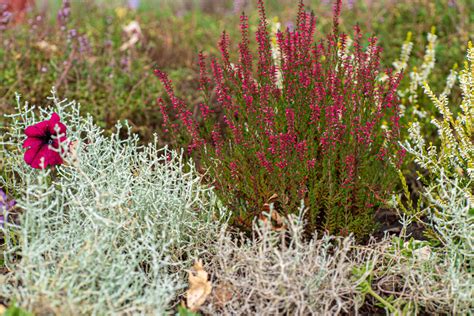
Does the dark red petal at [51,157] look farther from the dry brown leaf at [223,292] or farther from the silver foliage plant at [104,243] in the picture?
the dry brown leaf at [223,292]

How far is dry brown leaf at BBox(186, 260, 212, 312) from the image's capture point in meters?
2.43

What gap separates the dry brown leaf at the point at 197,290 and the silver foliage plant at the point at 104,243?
67 mm

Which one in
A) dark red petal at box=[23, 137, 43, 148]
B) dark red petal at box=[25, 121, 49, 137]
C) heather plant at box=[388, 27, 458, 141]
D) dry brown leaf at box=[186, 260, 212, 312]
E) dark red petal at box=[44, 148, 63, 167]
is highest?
dark red petal at box=[25, 121, 49, 137]

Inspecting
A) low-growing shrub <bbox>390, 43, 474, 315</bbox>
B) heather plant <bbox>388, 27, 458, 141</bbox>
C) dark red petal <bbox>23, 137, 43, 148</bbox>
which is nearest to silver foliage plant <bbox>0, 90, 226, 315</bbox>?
dark red petal <bbox>23, 137, 43, 148</bbox>

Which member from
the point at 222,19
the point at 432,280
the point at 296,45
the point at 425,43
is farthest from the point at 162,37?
the point at 432,280

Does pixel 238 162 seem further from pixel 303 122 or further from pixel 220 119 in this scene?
pixel 220 119

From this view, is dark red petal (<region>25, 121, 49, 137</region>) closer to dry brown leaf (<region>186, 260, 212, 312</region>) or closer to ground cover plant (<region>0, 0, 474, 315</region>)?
ground cover plant (<region>0, 0, 474, 315</region>)

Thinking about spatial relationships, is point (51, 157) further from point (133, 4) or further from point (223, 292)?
point (133, 4)

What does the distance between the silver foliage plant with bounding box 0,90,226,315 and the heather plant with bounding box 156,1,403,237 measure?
20 cm

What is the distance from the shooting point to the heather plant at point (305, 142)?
8.65 feet

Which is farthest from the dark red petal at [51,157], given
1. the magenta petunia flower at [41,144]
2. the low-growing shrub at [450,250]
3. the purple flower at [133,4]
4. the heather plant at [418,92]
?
the purple flower at [133,4]

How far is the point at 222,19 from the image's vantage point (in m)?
6.79

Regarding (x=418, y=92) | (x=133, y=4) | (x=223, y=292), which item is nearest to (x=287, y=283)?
(x=223, y=292)

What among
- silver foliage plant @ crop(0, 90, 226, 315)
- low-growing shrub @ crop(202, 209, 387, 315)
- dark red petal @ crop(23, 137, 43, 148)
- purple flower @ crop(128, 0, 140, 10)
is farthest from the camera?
purple flower @ crop(128, 0, 140, 10)
